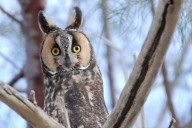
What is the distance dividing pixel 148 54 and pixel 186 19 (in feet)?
2.14

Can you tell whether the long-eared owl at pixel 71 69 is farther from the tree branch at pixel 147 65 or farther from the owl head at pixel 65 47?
the tree branch at pixel 147 65

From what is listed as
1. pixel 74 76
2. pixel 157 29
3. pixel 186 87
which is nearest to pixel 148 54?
pixel 157 29

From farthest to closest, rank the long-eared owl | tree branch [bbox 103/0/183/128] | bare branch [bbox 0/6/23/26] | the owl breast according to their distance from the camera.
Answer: bare branch [bbox 0/6/23/26]
the long-eared owl
the owl breast
tree branch [bbox 103/0/183/128]

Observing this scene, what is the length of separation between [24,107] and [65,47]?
2.93 ft

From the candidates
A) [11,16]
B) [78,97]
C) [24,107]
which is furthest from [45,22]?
Answer: [24,107]

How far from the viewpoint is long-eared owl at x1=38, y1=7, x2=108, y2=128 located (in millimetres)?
2303

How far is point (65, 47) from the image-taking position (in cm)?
231

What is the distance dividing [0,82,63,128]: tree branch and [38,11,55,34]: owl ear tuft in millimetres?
914

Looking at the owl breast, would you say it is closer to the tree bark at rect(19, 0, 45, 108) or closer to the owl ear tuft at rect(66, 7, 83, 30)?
the owl ear tuft at rect(66, 7, 83, 30)

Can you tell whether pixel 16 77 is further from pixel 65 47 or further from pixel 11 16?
pixel 65 47

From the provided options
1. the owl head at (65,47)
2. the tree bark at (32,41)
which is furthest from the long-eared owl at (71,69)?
the tree bark at (32,41)

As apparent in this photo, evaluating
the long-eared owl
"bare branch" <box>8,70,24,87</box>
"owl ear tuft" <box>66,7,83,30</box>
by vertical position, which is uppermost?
"owl ear tuft" <box>66,7,83,30</box>

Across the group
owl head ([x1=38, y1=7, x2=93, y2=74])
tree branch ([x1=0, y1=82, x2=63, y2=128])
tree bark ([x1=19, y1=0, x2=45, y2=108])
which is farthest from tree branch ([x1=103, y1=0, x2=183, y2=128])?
tree bark ([x1=19, y1=0, x2=45, y2=108])

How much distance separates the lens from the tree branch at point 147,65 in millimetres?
1335
